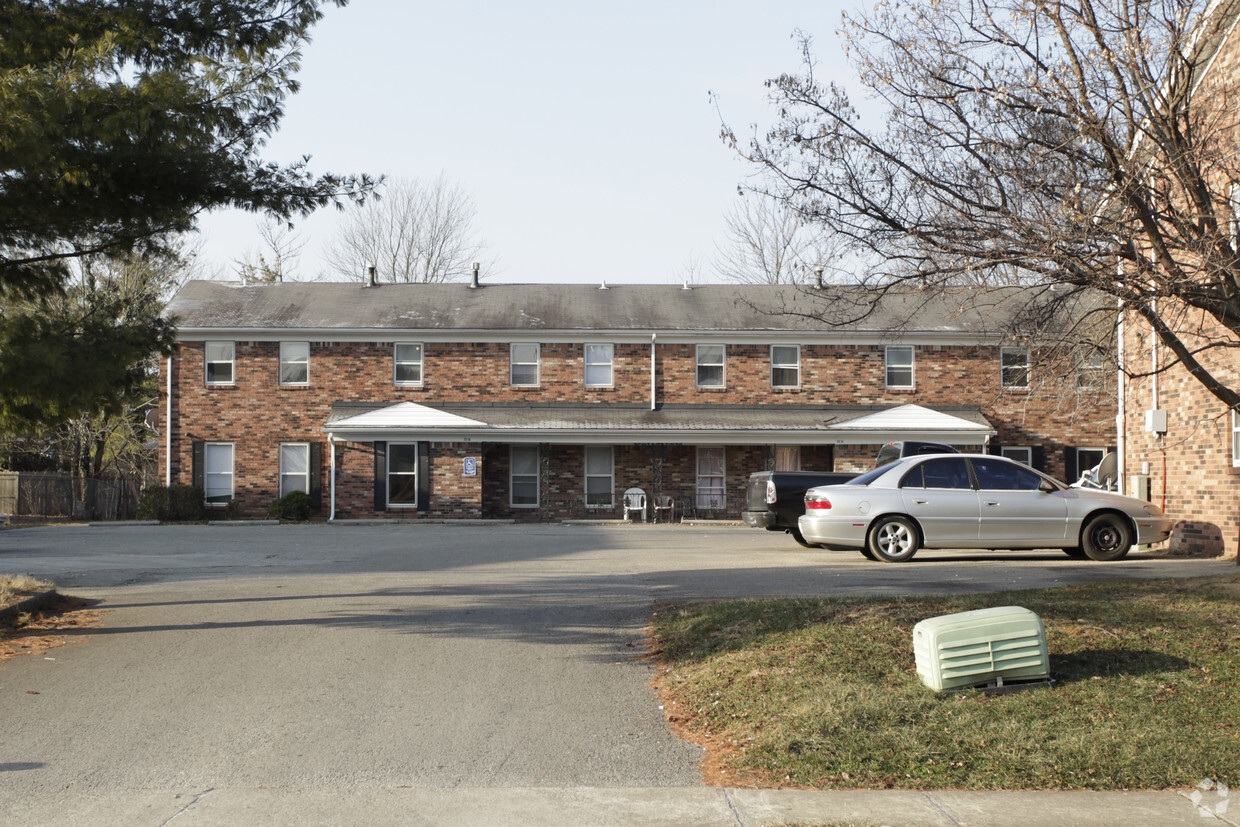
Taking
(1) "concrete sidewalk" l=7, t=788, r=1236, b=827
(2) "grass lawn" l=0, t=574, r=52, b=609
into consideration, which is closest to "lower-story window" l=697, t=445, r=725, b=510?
(2) "grass lawn" l=0, t=574, r=52, b=609

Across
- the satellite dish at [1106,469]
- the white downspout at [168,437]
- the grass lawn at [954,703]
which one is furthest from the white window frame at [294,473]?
the grass lawn at [954,703]

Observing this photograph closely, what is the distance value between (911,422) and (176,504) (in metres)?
20.4

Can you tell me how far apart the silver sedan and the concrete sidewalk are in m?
9.43

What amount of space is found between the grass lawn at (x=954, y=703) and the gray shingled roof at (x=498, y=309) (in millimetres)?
21420

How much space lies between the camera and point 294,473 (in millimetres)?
30578

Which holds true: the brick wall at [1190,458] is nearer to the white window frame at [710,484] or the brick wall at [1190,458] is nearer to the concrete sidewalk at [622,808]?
the concrete sidewalk at [622,808]

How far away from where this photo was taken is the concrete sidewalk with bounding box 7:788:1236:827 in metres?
5.29

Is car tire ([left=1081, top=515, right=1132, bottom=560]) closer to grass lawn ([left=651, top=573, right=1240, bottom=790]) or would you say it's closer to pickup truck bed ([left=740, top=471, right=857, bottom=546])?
pickup truck bed ([left=740, top=471, right=857, bottom=546])

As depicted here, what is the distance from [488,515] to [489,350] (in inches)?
187

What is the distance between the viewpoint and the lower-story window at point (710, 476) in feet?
102

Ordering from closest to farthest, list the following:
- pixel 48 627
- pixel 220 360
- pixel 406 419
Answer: pixel 48 627 < pixel 406 419 < pixel 220 360

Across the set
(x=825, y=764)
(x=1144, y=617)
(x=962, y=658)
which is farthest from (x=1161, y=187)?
(x=825, y=764)

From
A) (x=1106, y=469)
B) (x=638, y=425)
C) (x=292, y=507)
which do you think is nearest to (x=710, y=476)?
(x=638, y=425)

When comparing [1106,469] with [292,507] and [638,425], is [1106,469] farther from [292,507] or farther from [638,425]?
[292,507]
